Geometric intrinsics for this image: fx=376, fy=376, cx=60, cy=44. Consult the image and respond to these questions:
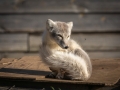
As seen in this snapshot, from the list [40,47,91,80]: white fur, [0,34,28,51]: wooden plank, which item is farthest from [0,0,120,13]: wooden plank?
[40,47,91,80]: white fur

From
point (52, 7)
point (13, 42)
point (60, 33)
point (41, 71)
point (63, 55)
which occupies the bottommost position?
point (41, 71)

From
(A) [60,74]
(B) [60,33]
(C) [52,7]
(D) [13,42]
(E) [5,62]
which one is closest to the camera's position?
(A) [60,74]

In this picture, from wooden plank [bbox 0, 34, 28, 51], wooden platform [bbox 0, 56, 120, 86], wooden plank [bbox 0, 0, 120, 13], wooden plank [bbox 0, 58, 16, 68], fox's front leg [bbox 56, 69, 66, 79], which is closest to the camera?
wooden platform [bbox 0, 56, 120, 86]

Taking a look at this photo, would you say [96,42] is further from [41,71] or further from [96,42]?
[41,71]

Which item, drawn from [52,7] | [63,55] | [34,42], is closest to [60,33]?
[63,55]

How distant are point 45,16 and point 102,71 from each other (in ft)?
8.01

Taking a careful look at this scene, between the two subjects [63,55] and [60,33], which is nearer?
[63,55]

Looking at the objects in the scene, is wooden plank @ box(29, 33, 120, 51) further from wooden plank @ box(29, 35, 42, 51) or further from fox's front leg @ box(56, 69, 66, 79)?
fox's front leg @ box(56, 69, 66, 79)

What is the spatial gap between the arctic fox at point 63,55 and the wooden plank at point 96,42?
96.8 inches

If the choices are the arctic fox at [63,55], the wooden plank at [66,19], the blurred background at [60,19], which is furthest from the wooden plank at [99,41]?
the arctic fox at [63,55]

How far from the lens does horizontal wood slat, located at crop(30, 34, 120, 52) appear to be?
6.46 metres

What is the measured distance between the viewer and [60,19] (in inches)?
251

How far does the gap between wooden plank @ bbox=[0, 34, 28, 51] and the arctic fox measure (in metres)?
2.51

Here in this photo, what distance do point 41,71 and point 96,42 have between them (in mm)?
2496
